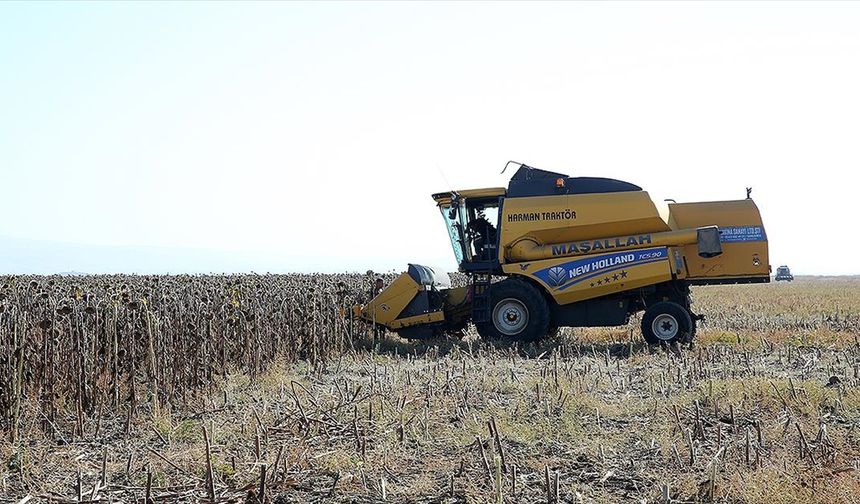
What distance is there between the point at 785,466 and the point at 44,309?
6.23 meters

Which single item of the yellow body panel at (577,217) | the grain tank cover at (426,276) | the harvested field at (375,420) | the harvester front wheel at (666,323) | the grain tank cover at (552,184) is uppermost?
the grain tank cover at (552,184)

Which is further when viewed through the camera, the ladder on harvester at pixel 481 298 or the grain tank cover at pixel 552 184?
the ladder on harvester at pixel 481 298

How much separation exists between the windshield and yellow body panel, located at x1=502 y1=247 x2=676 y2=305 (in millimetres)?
1138

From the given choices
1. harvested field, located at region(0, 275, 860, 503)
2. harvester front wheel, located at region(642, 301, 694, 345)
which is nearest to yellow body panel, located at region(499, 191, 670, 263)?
harvester front wheel, located at region(642, 301, 694, 345)

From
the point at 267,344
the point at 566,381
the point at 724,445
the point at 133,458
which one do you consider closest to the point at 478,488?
the point at 724,445

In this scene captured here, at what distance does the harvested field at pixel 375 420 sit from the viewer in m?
4.96

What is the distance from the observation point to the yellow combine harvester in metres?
11.9

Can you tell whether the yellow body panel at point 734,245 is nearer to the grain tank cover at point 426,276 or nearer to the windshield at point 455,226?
the windshield at point 455,226

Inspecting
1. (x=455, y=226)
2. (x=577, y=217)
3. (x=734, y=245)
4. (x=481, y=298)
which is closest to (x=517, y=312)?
(x=481, y=298)

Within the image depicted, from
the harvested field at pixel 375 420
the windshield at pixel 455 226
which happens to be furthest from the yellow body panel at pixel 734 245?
the windshield at pixel 455 226

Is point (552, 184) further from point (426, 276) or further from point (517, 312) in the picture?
point (426, 276)

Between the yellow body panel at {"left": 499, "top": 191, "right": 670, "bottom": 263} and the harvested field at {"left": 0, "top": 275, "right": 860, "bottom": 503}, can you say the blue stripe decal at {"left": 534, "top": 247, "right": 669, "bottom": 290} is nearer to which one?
the yellow body panel at {"left": 499, "top": 191, "right": 670, "bottom": 263}

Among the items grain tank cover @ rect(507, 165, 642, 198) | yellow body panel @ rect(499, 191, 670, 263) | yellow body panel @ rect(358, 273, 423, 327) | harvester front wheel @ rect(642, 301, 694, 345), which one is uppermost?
grain tank cover @ rect(507, 165, 642, 198)

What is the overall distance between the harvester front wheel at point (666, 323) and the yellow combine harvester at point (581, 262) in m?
0.01
